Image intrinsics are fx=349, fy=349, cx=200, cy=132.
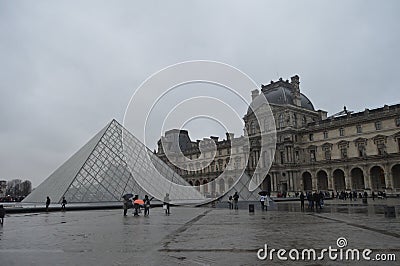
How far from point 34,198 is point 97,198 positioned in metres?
8.11

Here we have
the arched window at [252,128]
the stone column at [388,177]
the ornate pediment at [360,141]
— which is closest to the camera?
the stone column at [388,177]

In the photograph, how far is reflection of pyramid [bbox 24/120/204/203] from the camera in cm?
2681

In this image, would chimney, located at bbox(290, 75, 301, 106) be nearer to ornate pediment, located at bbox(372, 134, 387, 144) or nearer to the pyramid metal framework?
ornate pediment, located at bbox(372, 134, 387, 144)

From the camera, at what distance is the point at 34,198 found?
31125mm

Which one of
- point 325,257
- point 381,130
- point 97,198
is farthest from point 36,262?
point 381,130

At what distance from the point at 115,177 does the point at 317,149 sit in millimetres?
36207

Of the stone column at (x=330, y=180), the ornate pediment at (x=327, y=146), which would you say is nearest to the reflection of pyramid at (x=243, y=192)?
Answer: the stone column at (x=330, y=180)

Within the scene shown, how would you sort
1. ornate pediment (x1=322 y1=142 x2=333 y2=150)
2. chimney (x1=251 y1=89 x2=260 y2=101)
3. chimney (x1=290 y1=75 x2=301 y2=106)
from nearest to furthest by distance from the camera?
ornate pediment (x1=322 y1=142 x2=333 y2=150)
chimney (x1=290 y1=75 x2=301 y2=106)
chimney (x1=251 y1=89 x2=260 y2=101)

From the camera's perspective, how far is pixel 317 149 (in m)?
54.5

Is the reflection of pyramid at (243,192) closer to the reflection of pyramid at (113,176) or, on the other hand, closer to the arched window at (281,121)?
the reflection of pyramid at (113,176)

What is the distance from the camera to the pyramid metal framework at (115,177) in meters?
26.8

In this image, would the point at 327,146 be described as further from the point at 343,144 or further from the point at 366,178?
the point at 366,178

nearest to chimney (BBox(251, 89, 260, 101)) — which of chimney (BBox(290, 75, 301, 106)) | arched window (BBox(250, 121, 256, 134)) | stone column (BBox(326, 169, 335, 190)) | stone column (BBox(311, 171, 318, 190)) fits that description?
arched window (BBox(250, 121, 256, 134))

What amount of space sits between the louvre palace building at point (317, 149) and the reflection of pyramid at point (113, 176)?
26188mm
